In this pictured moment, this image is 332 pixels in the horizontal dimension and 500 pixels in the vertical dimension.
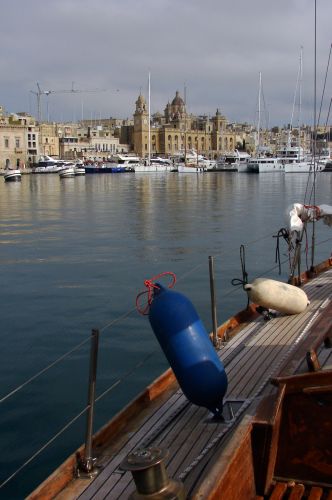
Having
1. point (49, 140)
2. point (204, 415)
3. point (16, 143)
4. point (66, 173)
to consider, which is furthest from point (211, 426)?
point (49, 140)

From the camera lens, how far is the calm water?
887 cm

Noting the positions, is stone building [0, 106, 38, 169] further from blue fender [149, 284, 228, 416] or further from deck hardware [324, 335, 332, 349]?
blue fender [149, 284, 228, 416]

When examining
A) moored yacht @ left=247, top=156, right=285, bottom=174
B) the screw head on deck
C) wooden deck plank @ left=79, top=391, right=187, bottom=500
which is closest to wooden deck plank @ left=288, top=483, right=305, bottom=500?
the screw head on deck

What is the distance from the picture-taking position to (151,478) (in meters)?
4.11

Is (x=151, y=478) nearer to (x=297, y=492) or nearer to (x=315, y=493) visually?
(x=297, y=492)

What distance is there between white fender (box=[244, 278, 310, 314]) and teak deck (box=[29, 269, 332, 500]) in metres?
0.73

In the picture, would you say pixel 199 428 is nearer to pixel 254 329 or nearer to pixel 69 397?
pixel 254 329

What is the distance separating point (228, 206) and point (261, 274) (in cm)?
2823

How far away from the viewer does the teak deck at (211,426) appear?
15.9 feet

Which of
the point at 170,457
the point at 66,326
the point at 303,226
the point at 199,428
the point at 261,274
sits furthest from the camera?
the point at 261,274

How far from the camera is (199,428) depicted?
5.90 metres

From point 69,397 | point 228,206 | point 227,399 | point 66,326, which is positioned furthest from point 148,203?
point 227,399

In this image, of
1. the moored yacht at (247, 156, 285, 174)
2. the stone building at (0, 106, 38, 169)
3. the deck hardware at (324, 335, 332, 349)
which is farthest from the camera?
the stone building at (0, 106, 38, 169)

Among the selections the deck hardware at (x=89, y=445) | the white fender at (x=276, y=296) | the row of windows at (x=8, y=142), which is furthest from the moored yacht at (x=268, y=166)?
the deck hardware at (x=89, y=445)
